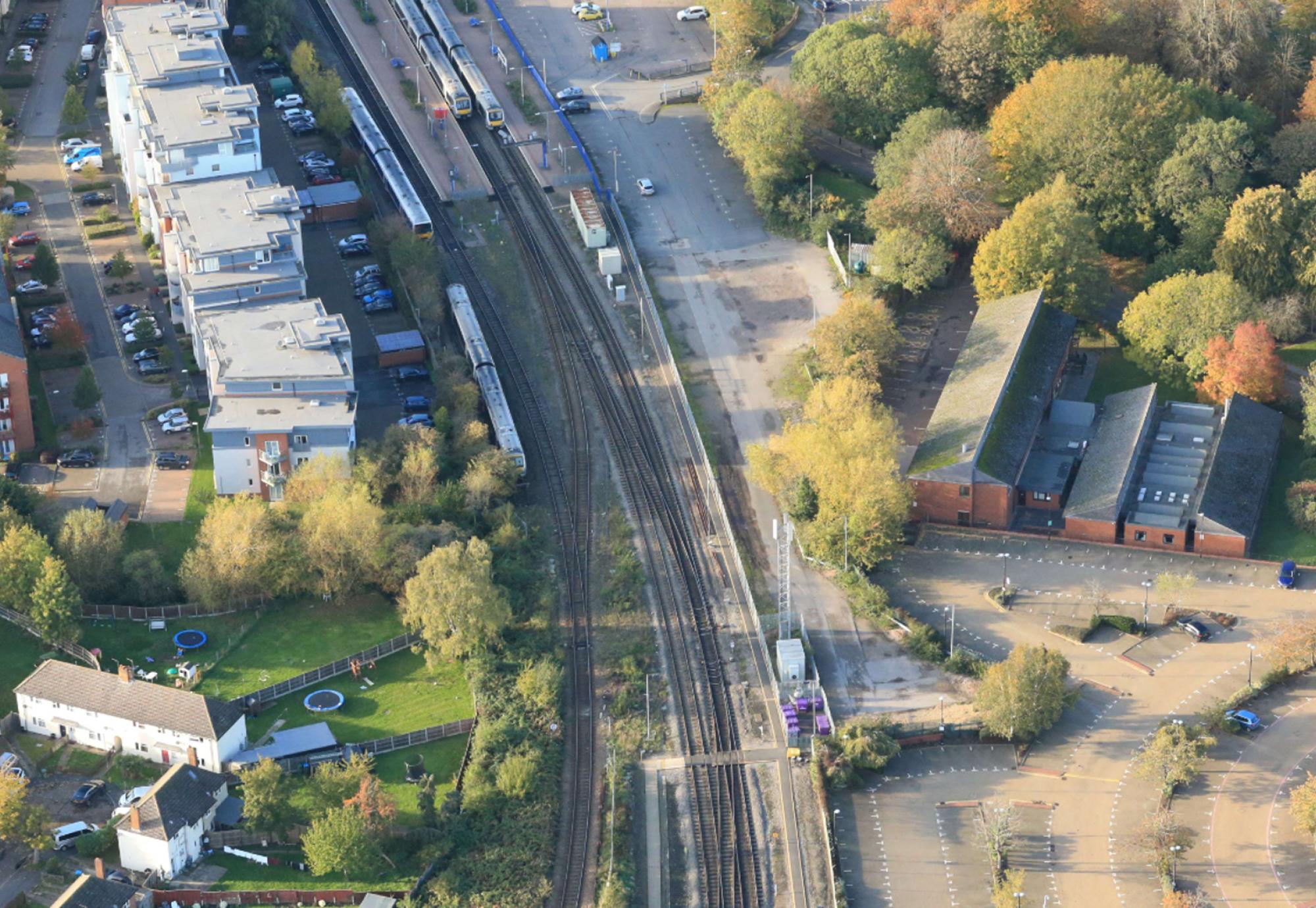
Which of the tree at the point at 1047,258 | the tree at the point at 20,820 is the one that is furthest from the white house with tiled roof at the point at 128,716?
the tree at the point at 1047,258

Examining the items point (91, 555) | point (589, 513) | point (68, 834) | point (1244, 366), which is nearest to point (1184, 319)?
point (1244, 366)

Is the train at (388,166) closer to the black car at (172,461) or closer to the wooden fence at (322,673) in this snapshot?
the black car at (172,461)

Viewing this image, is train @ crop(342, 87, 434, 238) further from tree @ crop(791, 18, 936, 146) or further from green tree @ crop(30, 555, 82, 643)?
green tree @ crop(30, 555, 82, 643)

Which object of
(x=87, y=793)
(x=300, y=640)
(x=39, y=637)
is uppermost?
(x=39, y=637)

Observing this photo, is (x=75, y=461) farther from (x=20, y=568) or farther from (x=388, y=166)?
(x=388, y=166)

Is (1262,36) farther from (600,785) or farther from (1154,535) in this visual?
(600,785)

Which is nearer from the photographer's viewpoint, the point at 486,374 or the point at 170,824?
the point at 170,824

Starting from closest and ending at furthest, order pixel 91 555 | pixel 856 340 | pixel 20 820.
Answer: pixel 20 820, pixel 91 555, pixel 856 340
